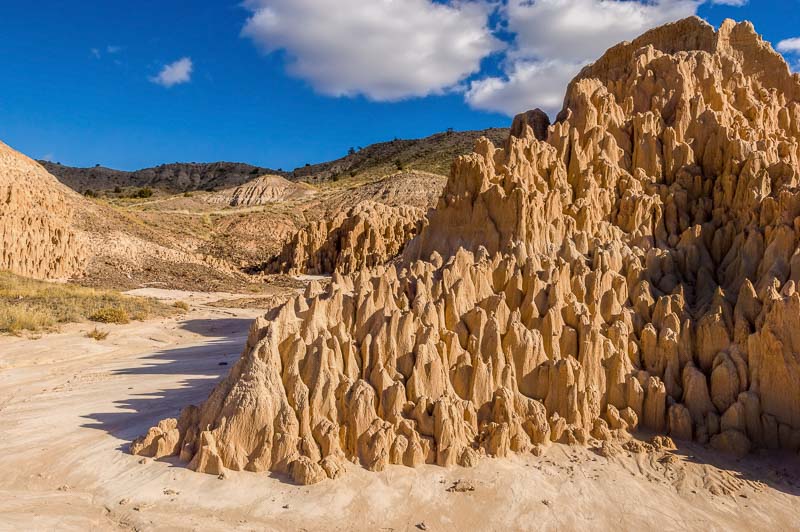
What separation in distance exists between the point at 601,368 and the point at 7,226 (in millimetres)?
30253

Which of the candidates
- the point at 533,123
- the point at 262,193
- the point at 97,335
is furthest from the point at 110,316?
the point at 262,193

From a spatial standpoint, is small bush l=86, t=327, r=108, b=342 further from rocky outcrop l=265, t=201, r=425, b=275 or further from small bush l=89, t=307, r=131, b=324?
rocky outcrop l=265, t=201, r=425, b=275

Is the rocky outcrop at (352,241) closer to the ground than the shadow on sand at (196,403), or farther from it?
farther from it

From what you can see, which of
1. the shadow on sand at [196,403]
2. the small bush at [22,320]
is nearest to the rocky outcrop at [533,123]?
the shadow on sand at [196,403]

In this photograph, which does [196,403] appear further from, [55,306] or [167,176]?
[167,176]

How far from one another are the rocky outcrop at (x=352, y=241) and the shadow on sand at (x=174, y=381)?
17933mm

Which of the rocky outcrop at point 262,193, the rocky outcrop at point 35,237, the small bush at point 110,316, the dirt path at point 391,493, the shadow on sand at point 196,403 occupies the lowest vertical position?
the dirt path at point 391,493

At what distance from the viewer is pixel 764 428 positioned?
7.69 m

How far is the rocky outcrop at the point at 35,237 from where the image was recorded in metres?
27.3

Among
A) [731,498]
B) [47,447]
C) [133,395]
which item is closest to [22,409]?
[133,395]

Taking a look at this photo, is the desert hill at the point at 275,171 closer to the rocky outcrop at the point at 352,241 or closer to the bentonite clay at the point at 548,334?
the rocky outcrop at the point at 352,241

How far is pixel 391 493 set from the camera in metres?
6.64

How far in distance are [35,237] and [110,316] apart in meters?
13.4

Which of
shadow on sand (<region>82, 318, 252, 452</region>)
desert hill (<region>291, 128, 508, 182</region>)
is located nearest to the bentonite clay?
shadow on sand (<region>82, 318, 252, 452</region>)
